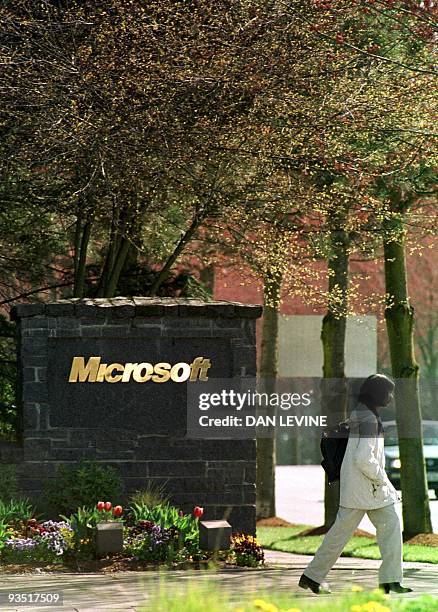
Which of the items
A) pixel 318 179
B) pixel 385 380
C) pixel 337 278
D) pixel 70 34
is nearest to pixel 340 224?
pixel 318 179

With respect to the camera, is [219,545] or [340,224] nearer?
[219,545]

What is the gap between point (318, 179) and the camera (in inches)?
733

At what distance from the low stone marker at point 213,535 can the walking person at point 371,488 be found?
2811 millimetres

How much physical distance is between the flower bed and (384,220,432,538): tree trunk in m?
6.74

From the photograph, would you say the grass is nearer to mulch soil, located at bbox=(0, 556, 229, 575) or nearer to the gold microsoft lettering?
mulch soil, located at bbox=(0, 556, 229, 575)

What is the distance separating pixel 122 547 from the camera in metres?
13.2

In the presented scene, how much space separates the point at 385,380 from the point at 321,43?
7117mm

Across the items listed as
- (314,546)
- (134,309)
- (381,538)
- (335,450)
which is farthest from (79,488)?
(314,546)

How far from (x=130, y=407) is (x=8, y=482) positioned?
1.58 metres

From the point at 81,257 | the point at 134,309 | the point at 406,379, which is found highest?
the point at 81,257

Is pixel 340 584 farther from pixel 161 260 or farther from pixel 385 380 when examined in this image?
pixel 161 260

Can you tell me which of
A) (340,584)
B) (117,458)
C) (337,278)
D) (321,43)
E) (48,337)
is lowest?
(340,584)

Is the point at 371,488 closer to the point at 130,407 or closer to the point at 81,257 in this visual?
the point at 130,407

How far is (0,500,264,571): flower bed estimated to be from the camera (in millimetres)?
13141
